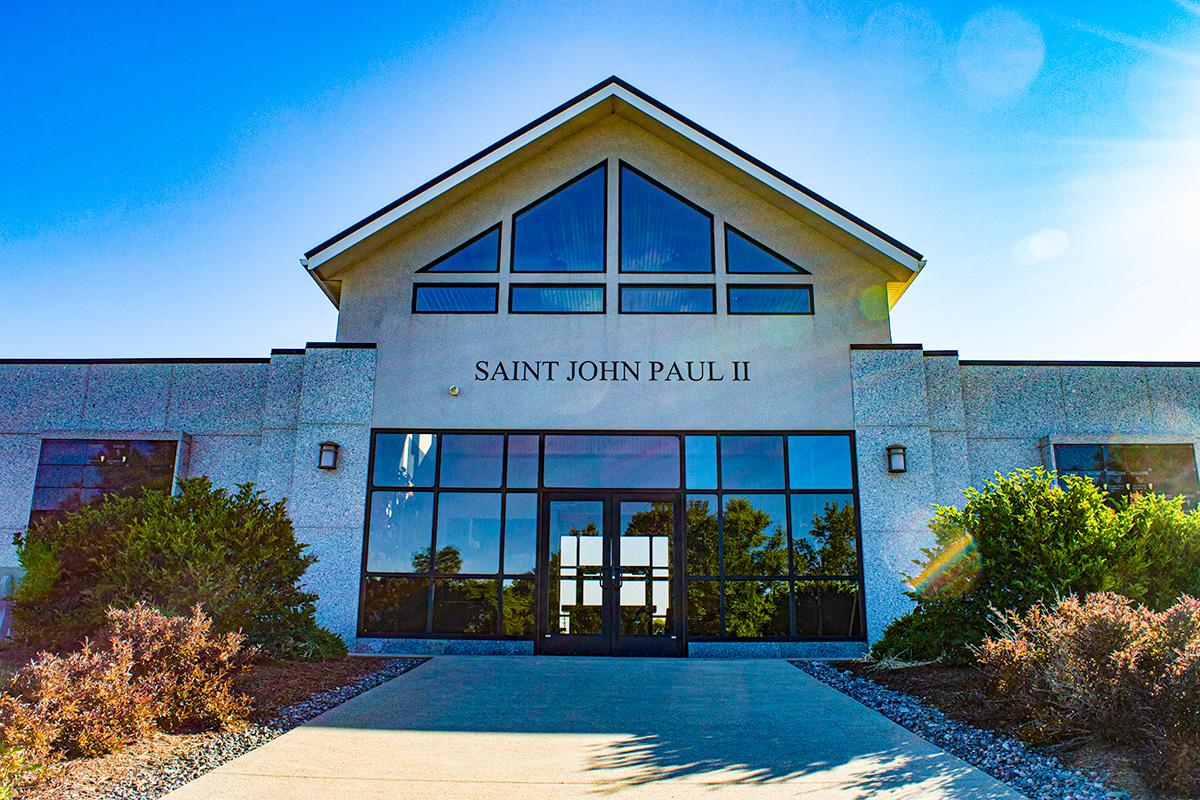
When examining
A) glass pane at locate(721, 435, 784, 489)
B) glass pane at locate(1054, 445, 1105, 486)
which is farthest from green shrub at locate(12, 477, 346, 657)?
glass pane at locate(1054, 445, 1105, 486)

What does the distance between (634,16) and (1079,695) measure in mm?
8554

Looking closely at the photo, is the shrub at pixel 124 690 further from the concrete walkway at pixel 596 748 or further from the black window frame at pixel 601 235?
the black window frame at pixel 601 235

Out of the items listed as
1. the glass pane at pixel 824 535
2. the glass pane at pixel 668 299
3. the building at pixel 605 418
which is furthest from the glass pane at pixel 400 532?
the glass pane at pixel 824 535

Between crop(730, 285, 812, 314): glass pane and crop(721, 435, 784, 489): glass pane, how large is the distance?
1881 mm

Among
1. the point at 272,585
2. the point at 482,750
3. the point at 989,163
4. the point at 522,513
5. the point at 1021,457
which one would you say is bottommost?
the point at 482,750

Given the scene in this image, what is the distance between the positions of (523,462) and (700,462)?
2.39m

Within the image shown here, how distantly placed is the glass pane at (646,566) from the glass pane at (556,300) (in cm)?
286

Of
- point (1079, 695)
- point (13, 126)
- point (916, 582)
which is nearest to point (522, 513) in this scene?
point (916, 582)

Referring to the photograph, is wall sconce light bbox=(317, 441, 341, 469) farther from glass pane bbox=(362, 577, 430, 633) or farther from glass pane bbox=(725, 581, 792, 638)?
glass pane bbox=(725, 581, 792, 638)

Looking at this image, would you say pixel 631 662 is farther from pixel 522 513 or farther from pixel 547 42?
pixel 547 42

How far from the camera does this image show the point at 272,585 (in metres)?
8.08

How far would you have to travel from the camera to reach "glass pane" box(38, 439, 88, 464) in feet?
36.4

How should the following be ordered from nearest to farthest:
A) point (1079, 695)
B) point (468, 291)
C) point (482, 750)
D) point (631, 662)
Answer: point (1079, 695) < point (482, 750) < point (631, 662) < point (468, 291)

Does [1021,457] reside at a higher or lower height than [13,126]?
lower
